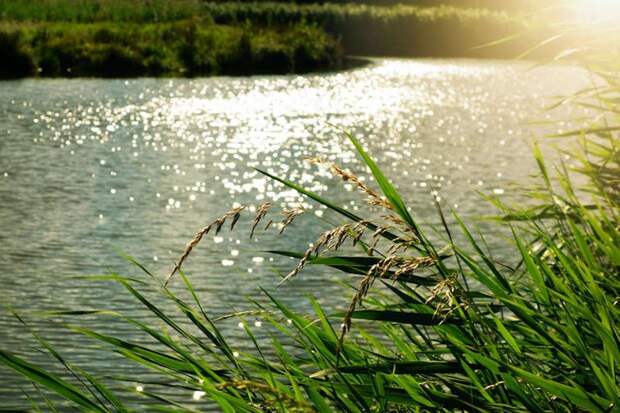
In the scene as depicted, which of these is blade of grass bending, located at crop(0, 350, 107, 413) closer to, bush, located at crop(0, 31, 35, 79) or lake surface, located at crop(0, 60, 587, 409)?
lake surface, located at crop(0, 60, 587, 409)

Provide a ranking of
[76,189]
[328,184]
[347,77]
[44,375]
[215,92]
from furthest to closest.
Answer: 1. [347,77]
2. [215,92]
3. [328,184]
4. [76,189]
5. [44,375]

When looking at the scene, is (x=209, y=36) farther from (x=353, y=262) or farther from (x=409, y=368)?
(x=409, y=368)

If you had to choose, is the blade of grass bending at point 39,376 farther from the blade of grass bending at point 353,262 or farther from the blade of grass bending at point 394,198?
the blade of grass bending at point 394,198

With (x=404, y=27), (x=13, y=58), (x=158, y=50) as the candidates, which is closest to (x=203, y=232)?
(x=13, y=58)

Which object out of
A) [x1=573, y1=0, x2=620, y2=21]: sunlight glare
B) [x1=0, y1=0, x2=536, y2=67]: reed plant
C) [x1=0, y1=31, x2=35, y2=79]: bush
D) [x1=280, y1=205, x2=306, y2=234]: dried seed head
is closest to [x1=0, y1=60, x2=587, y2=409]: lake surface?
[x1=280, y1=205, x2=306, y2=234]: dried seed head

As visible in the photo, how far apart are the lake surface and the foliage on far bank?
5.45 ft

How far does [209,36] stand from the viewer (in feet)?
108

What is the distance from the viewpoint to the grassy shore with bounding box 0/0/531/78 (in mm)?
29359

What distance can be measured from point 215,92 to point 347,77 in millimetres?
5804

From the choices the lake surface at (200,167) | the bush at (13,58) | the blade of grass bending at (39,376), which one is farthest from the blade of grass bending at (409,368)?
the bush at (13,58)

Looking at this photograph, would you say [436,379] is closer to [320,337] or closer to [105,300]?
[320,337]

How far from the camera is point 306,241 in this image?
10.8 meters

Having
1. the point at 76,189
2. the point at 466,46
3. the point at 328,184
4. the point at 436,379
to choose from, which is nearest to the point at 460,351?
the point at 436,379

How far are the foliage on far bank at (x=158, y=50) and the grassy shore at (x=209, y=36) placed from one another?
3 centimetres
